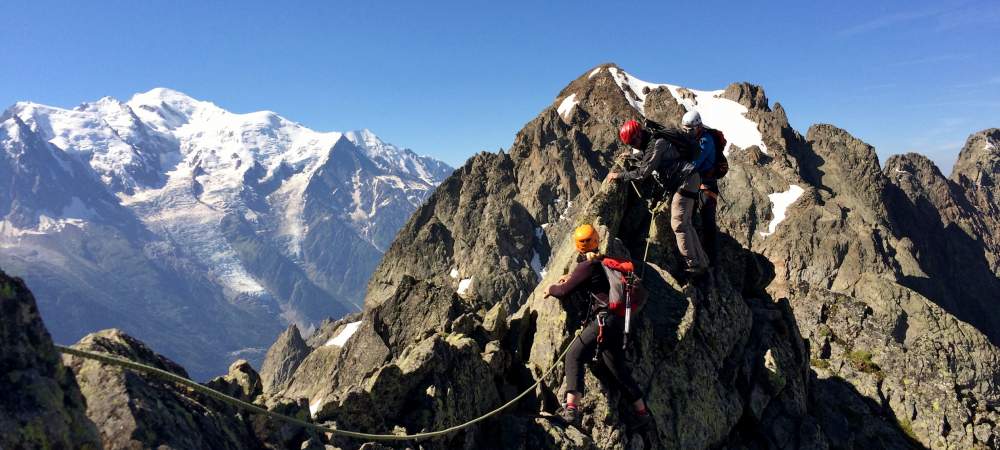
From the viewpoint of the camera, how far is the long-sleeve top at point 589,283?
13.7 metres

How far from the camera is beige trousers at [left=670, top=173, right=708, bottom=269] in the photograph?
17078mm

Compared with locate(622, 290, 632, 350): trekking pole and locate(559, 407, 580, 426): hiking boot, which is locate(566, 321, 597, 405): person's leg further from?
locate(622, 290, 632, 350): trekking pole

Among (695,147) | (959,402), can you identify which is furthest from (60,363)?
(959,402)

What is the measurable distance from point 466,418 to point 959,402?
23.2 meters

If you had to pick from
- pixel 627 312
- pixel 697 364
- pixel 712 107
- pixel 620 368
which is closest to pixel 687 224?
pixel 697 364

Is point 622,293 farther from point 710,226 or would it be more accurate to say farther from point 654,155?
point 710,226

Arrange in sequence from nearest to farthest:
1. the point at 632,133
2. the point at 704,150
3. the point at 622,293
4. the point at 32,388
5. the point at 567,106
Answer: the point at 32,388 → the point at 622,293 → the point at 632,133 → the point at 704,150 → the point at 567,106

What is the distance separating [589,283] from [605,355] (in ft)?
6.19

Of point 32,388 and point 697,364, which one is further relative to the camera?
point 697,364

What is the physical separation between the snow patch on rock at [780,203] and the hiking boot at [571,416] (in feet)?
329

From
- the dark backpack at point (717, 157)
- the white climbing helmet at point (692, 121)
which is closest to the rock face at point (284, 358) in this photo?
the dark backpack at point (717, 157)

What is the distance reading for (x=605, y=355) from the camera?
46.3 feet

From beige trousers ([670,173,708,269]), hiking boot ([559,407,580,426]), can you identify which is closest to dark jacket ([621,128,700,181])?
beige trousers ([670,173,708,269])

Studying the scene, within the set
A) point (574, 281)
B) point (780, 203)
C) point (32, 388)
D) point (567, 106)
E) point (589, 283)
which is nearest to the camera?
point (32, 388)
